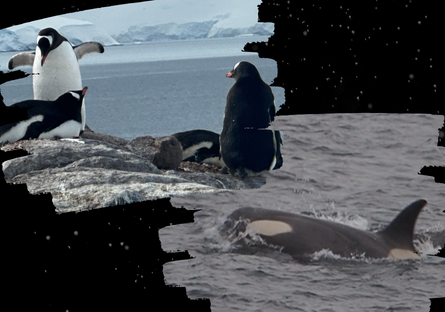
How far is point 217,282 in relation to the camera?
7.23 ft

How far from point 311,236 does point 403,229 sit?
66 centimetres

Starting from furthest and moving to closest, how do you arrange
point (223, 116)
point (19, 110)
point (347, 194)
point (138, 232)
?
1. point (223, 116)
2. point (347, 194)
3. point (138, 232)
4. point (19, 110)

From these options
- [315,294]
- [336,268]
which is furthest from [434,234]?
[315,294]

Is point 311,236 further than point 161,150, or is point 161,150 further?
point 161,150

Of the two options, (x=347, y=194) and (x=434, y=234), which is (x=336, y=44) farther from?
(x=434, y=234)

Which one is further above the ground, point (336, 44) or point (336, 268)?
point (336, 44)

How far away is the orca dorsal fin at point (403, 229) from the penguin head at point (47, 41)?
7050 mm

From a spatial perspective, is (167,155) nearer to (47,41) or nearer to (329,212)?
(329,212)

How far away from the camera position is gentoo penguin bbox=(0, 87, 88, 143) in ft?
19.0

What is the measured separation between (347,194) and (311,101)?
808mm

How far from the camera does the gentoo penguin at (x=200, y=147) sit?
8000 mm

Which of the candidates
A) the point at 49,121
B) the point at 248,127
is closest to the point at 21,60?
the point at 49,121

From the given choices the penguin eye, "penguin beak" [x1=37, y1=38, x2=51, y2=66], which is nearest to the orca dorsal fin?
the penguin eye

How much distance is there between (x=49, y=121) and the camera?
254 inches
